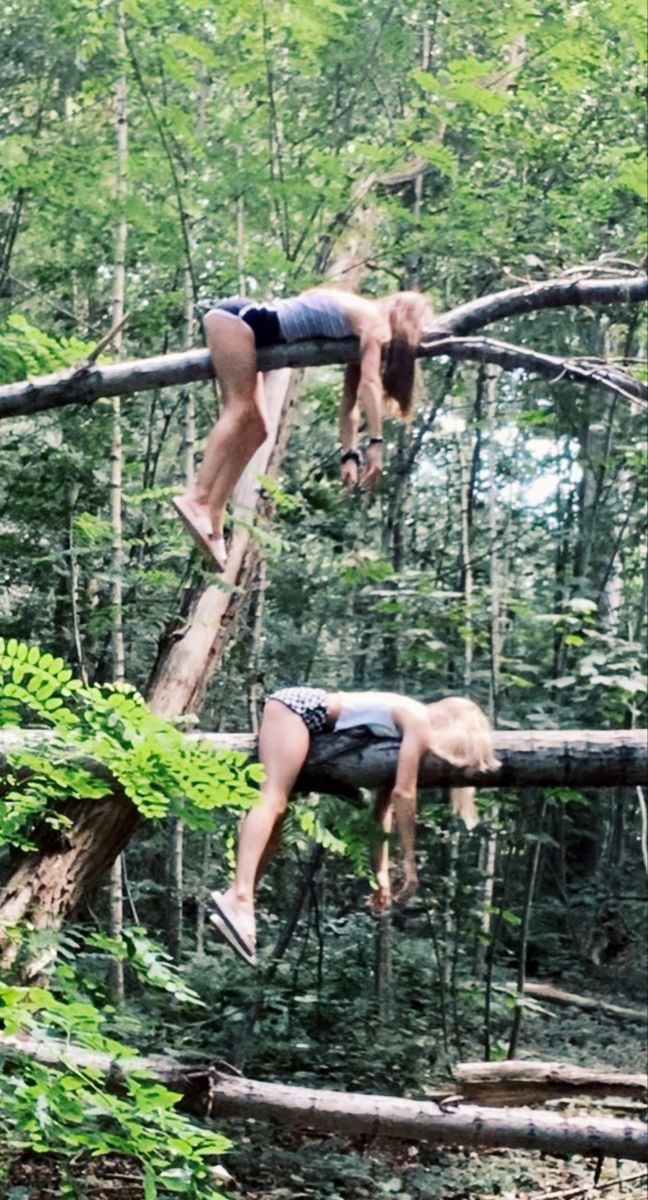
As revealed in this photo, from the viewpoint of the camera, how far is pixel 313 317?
3.78 metres

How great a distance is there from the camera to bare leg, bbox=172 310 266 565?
381 cm

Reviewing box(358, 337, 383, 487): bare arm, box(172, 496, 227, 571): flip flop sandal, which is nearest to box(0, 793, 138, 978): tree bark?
box(172, 496, 227, 571): flip flop sandal

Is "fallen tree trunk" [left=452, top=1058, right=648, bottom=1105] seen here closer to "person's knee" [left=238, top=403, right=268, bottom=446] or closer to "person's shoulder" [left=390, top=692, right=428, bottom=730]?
"person's shoulder" [left=390, top=692, right=428, bottom=730]

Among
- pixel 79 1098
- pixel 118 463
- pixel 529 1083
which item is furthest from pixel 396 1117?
pixel 118 463

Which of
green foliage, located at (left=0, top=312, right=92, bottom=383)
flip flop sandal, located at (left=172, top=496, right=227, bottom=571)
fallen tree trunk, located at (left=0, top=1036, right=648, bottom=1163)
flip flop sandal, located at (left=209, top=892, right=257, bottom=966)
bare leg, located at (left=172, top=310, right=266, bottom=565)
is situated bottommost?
fallen tree trunk, located at (left=0, top=1036, right=648, bottom=1163)

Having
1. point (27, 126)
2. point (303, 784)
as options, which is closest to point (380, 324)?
point (303, 784)

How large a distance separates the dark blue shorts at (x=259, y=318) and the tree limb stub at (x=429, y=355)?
0.04 metres

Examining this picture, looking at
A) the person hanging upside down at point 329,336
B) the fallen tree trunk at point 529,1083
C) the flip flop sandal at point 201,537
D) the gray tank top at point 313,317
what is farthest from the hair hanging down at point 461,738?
the fallen tree trunk at point 529,1083

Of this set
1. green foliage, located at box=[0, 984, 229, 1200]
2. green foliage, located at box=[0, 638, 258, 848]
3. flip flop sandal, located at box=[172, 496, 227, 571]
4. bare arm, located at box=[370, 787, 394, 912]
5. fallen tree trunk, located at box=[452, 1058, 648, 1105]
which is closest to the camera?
green foliage, located at box=[0, 984, 229, 1200]

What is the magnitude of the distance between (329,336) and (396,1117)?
323 centimetres

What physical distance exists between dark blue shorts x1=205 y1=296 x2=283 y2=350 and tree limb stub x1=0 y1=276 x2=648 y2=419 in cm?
4

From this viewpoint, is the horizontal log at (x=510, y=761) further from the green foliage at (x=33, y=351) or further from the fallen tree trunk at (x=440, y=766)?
the green foliage at (x=33, y=351)

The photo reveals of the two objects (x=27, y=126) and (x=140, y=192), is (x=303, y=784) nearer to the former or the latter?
(x=140, y=192)

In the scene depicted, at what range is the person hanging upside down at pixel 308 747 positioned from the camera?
404 centimetres
